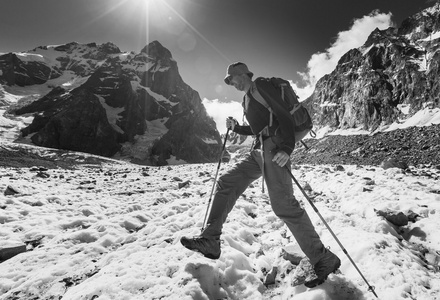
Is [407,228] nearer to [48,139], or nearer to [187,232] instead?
[187,232]

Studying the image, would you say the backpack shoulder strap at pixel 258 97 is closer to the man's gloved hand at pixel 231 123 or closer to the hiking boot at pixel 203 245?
the man's gloved hand at pixel 231 123

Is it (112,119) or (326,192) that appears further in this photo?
(112,119)

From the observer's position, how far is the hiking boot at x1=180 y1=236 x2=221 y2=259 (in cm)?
379

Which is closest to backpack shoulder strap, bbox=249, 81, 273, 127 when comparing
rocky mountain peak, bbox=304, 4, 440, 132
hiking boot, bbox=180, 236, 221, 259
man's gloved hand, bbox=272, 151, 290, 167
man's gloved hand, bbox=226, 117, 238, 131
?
man's gloved hand, bbox=272, 151, 290, 167

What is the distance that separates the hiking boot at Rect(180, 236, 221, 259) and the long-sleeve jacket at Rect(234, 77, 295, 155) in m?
1.83

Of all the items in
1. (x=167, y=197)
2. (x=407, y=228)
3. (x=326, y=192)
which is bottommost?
(x=407, y=228)

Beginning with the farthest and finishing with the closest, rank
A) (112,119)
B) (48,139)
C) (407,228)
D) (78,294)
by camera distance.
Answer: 1. (112,119)
2. (48,139)
3. (407,228)
4. (78,294)

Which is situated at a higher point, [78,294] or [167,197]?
[167,197]

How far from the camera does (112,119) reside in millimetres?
149000

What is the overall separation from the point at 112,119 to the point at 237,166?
526ft

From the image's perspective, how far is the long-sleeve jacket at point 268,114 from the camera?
3.63 meters

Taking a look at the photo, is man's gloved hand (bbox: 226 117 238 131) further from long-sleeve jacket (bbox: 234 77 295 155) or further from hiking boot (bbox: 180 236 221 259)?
hiking boot (bbox: 180 236 221 259)

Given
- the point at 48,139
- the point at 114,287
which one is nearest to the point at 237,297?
the point at 114,287

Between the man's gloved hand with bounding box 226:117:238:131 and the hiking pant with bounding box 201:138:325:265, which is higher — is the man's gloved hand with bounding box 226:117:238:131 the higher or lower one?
the higher one
